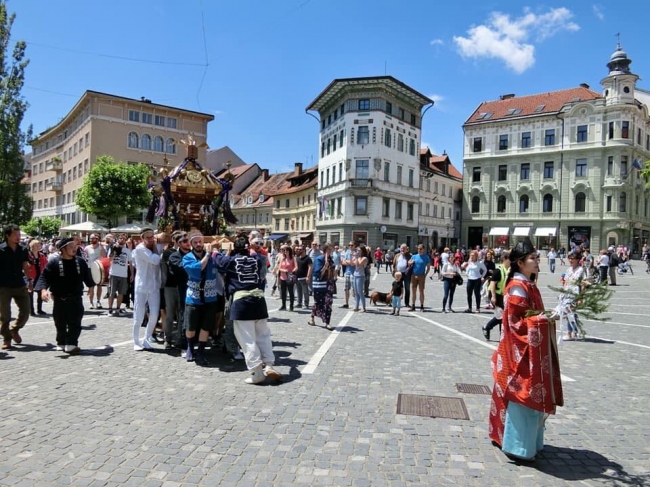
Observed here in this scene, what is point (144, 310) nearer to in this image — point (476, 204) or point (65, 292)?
point (65, 292)

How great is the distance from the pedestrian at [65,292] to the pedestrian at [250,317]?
111 inches

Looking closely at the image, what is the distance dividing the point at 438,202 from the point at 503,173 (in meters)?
8.19

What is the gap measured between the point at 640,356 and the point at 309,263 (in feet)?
27.9

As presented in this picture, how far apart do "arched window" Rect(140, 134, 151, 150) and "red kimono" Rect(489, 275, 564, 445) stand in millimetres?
56240

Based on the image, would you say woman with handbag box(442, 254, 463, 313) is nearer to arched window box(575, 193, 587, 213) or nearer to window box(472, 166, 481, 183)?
arched window box(575, 193, 587, 213)

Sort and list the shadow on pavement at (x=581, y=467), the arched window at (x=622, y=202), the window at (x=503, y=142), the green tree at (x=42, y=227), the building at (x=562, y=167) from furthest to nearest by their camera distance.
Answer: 1. the window at (x=503, y=142)
2. the green tree at (x=42, y=227)
3. the arched window at (x=622, y=202)
4. the building at (x=562, y=167)
5. the shadow on pavement at (x=581, y=467)

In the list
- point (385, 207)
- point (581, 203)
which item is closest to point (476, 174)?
point (581, 203)

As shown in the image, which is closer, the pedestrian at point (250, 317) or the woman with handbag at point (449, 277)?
the pedestrian at point (250, 317)

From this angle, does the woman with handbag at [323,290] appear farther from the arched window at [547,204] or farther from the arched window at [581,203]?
the arched window at [547,204]

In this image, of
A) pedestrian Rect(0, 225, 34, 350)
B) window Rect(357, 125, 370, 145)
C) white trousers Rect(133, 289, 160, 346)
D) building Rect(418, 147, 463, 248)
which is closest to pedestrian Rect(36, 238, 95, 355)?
pedestrian Rect(0, 225, 34, 350)

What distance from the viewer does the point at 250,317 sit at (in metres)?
6.15

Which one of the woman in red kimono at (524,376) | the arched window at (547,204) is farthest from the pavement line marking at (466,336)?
the arched window at (547,204)

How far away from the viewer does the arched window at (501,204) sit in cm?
5595

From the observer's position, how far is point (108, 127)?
169 feet
